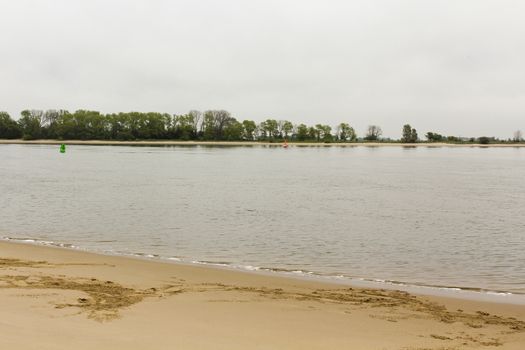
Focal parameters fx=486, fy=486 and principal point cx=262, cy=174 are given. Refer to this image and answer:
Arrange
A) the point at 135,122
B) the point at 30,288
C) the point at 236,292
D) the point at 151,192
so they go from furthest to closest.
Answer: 1. the point at 135,122
2. the point at 151,192
3. the point at 236,292
4. the point at 30,288

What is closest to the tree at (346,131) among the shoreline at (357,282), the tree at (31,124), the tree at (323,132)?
the tree at (323,132)

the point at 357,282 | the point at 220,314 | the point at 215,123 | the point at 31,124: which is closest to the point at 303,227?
the point at 357,282

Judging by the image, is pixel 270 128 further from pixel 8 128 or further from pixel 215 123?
pixel 8 128

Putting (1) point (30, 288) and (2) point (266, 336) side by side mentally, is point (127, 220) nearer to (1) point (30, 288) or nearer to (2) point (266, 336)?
(1) point (30, 288)

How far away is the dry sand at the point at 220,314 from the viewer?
A: 237 inches

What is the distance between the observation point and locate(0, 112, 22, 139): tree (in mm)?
179500

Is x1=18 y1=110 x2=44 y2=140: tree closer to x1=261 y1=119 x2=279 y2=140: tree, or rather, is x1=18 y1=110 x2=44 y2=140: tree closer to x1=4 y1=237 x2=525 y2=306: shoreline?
x1=261 y1=119 x2=279 y2=140: tree

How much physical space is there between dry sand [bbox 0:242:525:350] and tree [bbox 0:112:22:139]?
191972mm

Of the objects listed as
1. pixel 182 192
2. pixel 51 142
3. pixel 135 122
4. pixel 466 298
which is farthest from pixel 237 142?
pixel 466 298

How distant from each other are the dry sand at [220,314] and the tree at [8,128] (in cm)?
19197

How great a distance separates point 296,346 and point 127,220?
15010 mm

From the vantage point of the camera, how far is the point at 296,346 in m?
6.02

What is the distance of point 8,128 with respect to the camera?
18162 centimetres

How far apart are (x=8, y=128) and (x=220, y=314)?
653 feet
